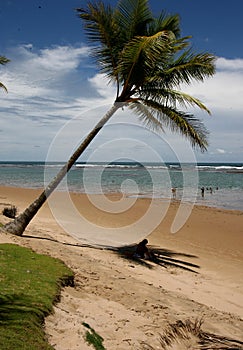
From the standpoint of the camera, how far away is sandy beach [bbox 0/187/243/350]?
6059mm

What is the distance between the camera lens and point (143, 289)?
8.45 m

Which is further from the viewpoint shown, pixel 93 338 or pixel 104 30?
pixel 104 30

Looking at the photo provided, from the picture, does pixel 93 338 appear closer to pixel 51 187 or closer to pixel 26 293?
pixel 26 293

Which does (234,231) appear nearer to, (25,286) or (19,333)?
(25,286)

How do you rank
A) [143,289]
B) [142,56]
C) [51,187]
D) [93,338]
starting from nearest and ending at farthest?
[93,338] < [143,289] < [142,56] < [51,187]

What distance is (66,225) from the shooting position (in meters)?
17.9

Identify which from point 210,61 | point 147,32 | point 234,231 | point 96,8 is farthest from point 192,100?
point 234,231

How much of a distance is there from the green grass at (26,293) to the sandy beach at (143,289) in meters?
0.23

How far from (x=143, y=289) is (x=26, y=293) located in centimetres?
302

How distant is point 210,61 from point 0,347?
30.8ft

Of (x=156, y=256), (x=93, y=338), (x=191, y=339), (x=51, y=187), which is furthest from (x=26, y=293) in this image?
(x=156, y=256)

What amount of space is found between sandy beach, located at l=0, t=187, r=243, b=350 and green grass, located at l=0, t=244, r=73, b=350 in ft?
0.77

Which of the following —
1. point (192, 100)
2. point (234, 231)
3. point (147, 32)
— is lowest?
point (234, 231)

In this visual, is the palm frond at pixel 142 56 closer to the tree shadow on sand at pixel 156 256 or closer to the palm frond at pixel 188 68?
the palm frond at pixel 188 68
